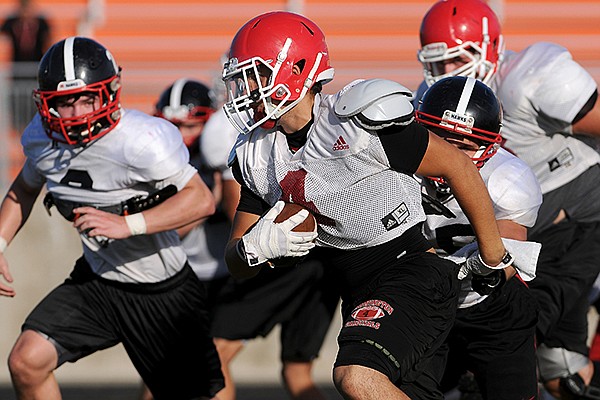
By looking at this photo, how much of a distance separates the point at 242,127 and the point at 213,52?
21.2ft

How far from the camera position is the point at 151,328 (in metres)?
4.59

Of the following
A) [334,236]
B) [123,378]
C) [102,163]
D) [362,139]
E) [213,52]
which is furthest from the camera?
[213,52]

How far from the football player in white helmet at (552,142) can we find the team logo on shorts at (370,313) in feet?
4.78

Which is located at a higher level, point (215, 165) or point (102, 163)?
point (102, 163)

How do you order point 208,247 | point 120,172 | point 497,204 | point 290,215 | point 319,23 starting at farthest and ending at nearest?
point 319,23
point 208,247
point 120,172
point 497,204
point 290,215

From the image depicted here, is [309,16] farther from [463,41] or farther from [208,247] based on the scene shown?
[463,41]

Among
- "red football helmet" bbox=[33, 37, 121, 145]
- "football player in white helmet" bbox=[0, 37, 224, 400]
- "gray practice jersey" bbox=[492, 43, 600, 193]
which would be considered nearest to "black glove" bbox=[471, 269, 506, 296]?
"gray practice jersey" bbox=[492, 43, 600, 193]

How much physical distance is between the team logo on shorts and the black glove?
0.47 m

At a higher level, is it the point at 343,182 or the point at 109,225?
the point at 343,182

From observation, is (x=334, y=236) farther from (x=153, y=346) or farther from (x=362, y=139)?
(x=153, y=346)

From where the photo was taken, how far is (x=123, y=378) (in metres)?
7.17

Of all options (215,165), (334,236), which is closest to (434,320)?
(334,236)

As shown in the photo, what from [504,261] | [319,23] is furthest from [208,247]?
[319,23]

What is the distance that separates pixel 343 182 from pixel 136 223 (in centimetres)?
→ 117
